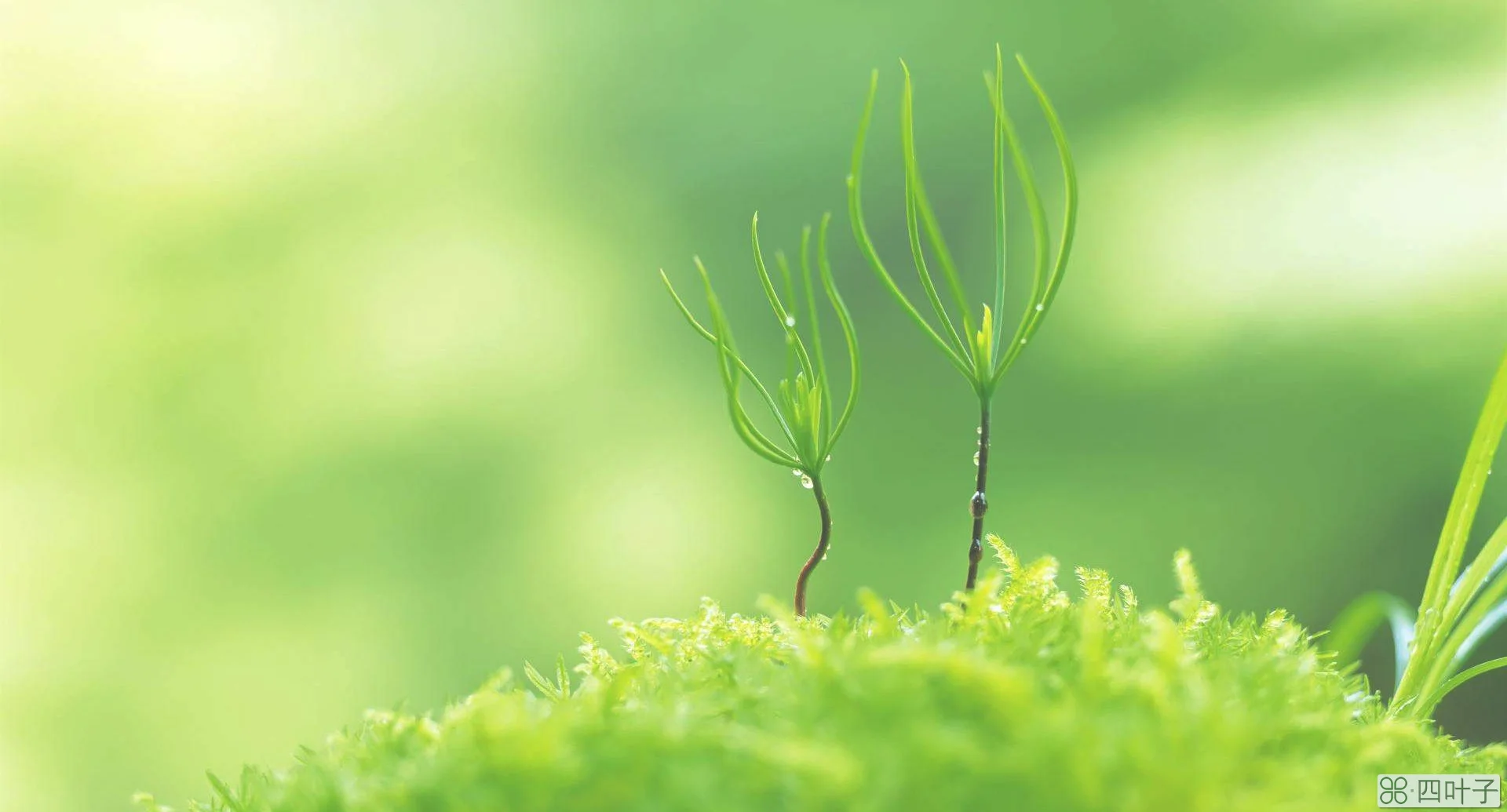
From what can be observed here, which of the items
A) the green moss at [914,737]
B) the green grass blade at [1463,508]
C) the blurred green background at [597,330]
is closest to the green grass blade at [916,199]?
the green moss at [914,737]

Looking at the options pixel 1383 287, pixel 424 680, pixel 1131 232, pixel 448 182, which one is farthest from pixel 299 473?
pixel 1383 287

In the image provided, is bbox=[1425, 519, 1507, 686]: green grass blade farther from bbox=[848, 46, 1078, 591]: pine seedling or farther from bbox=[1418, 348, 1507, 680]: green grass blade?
bbox=[848, 46, 1078, 591]: pine seedling

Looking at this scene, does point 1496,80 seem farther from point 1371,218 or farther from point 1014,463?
point 1014,463

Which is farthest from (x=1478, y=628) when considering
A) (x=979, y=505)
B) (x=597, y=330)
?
(x=597, y=330)

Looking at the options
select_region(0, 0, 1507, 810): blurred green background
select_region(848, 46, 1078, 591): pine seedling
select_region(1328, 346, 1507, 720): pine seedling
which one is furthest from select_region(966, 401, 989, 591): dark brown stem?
select_region(0, 0, 1507, 810): blurred green background

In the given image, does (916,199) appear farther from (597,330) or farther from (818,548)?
(597,330)

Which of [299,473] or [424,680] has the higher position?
[299,473]

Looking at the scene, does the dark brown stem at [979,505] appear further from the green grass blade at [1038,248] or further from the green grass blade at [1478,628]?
the green grass blade at [1478,628]
